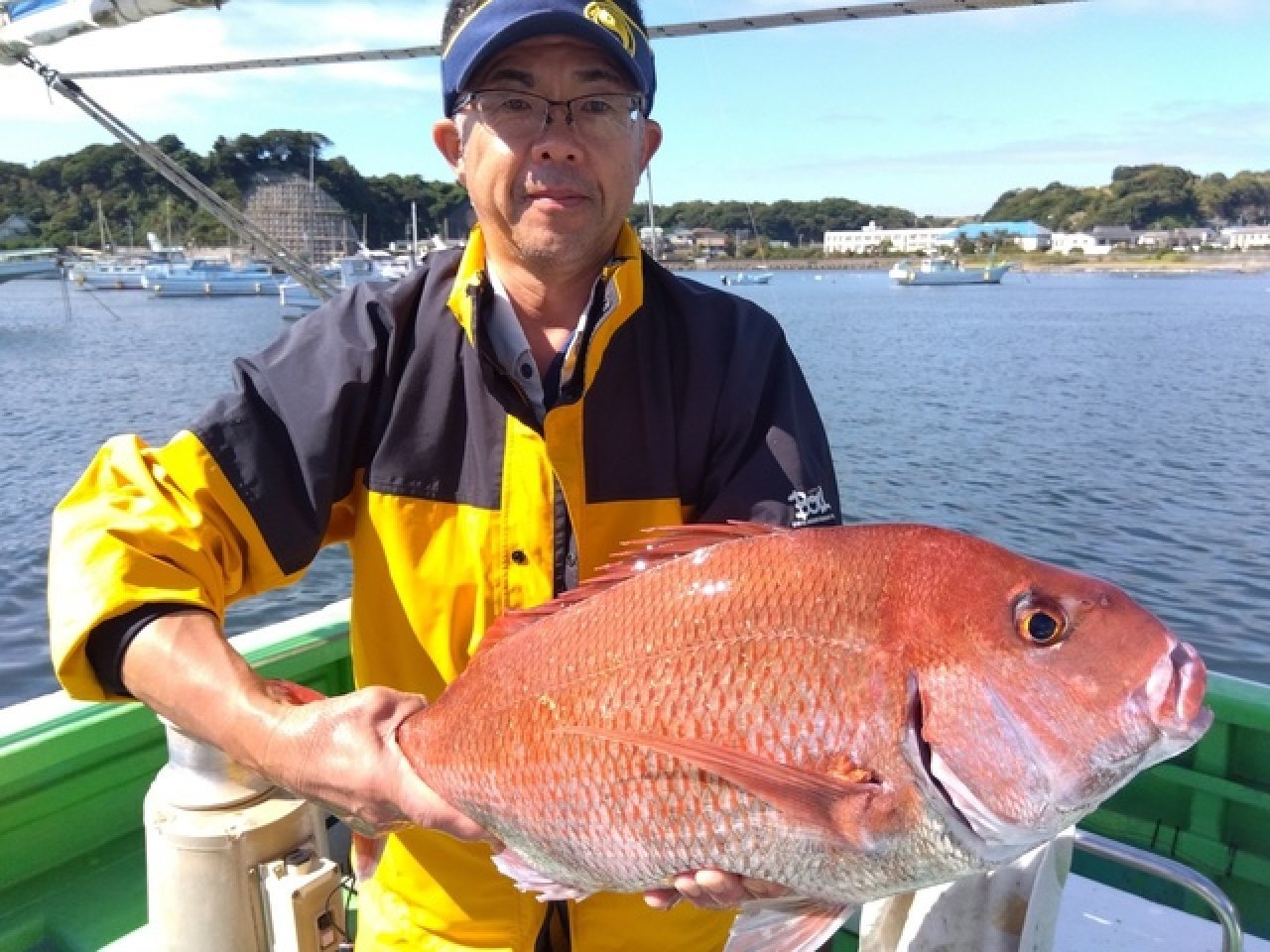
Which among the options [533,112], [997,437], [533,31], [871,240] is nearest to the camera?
[533,31]

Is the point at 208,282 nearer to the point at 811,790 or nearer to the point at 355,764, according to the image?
the point at 355,764

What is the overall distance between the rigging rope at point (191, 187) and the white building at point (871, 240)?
146754 millimetres

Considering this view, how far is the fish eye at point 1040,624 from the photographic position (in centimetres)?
144

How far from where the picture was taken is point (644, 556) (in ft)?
5.59

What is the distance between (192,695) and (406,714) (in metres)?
0.36

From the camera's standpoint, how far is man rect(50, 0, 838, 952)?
71.7 inches

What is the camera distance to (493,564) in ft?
6.21

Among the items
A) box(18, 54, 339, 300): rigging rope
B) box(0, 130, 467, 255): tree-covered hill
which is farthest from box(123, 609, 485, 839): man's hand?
box(0, 130, 467, 255): tree-covered hill

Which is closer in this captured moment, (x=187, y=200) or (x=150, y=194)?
(x=187, y=200)

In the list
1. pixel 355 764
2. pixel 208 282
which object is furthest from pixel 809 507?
pixel 208 282

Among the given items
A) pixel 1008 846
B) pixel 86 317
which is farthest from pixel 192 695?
pixel 86 317

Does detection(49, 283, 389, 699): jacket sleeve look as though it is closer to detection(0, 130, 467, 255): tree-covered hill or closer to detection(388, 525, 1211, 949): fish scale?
detection(388, 525, 1211, 949): fish scale

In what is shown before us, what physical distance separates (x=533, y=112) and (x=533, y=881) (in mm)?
1410

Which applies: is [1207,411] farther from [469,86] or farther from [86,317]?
[86,317]
